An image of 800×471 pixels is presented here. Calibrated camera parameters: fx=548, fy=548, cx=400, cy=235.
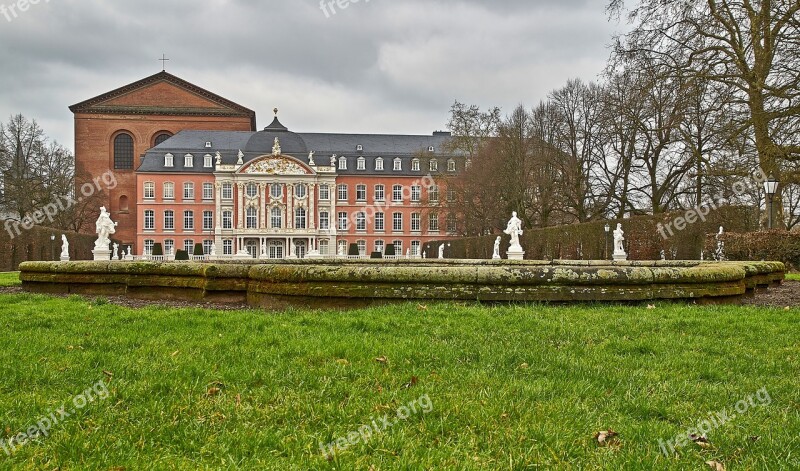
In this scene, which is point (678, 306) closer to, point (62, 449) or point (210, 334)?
point (210, 334)

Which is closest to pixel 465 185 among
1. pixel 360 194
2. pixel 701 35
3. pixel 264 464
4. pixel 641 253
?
pixel 641 253

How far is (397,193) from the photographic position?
57188 mm

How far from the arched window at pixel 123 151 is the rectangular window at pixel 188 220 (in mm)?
9235

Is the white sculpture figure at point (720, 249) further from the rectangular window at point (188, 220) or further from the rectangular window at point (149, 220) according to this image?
the rectangular window at point (149, 220)

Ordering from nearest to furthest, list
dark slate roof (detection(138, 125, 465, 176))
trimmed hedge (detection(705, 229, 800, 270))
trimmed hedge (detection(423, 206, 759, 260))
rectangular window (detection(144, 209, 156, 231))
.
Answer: trimmed hedge (detection(705, 229, 800, 270)) < trimmed hedge (detection(423, 206, 759, 260)) < rectangular window (detection(144, 209, 156, 231)) < dark slate roof (detection(138, 125, 465, 176))

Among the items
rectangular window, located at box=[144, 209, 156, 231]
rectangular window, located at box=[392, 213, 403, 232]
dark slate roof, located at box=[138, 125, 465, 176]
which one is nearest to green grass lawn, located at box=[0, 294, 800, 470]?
dark slate roof, located at box=[138, 125, 465, 176]

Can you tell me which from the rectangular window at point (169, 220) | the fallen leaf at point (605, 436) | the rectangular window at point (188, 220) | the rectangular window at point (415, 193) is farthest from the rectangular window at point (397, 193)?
the fallen leaf at point (605, 436)

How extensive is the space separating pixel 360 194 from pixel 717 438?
54789 millimetres

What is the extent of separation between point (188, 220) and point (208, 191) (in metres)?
3.46

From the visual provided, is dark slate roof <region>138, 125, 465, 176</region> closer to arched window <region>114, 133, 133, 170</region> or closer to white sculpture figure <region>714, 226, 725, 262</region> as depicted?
arched window <region>114, 133, 133, 170</region>

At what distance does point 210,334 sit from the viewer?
182 inches

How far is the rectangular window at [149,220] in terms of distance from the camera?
2089 inches

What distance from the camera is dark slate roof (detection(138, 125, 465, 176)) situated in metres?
53.9

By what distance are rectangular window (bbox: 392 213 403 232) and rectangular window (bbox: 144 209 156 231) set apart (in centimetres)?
2359
